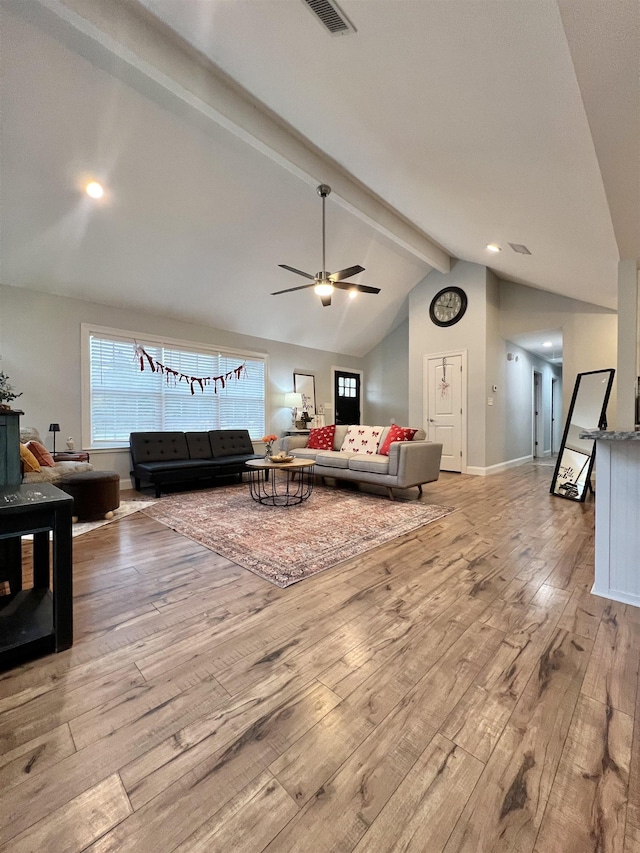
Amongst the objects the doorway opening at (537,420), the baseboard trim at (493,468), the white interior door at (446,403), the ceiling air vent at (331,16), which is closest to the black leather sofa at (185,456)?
the white interior door at (446,403)

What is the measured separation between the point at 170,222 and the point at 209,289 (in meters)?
1.21

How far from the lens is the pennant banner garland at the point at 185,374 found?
5.27 m

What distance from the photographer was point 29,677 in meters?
1.38

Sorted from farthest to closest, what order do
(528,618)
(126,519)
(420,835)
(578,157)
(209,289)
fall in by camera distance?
(209,289) < (126,519) < (578,157) < (528,618) < (420,835)

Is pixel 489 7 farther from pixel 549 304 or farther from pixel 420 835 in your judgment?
pixel 549 304

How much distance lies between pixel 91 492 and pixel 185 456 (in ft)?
6.37

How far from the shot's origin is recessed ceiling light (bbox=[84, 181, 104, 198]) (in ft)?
11.4

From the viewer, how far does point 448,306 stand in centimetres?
654

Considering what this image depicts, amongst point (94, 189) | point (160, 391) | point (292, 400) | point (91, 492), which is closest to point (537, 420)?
point (292, 400)

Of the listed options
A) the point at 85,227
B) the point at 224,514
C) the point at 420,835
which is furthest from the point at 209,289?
the point at 420,835

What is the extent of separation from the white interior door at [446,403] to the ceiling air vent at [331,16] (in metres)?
A: 5.00

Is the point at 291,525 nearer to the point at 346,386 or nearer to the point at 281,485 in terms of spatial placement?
the point at 281,485

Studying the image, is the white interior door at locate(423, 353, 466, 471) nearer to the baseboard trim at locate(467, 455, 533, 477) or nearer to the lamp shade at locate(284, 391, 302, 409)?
the baseboard trim at locate(467, 455, 533, 477)

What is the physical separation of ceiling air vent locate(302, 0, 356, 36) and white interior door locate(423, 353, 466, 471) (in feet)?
16.4
